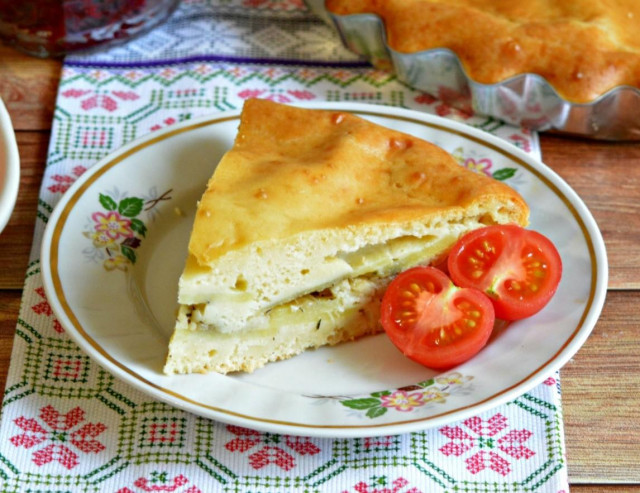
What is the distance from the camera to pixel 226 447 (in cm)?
209

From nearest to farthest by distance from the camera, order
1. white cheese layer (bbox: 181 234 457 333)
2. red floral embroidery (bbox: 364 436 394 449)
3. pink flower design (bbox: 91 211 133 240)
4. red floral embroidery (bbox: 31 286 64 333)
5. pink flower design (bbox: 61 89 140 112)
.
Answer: red floral embroidery (bbox: 364 436 394 449), white cheese layer (bbox: 181 234 457 333), red floral embroidery (bbox: 31 286 64 333), pink flower design (bbox: 91 211 133 240), pink flower design (bbox: 61 89 140 112)

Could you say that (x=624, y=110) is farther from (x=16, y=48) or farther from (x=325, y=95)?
(x=16, y=48)

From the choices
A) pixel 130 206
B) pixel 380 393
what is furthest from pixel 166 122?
pixel 380 393

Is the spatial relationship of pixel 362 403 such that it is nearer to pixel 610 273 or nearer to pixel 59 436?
pixel 59 436

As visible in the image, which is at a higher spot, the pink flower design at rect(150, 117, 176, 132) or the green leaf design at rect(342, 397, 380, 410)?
the pink flower design at rect(150, 117, 176, 132)

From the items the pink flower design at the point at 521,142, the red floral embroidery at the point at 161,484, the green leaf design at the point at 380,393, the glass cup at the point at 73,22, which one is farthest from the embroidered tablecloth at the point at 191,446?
the glass cup at the point at 73,22

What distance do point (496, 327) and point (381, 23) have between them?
1242mm

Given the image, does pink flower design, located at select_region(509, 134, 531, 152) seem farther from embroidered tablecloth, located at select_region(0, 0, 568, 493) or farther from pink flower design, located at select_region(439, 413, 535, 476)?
pink flower design, located at select_region(439, 413, 535, 476)

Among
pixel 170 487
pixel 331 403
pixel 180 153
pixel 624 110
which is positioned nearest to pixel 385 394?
pixel 331 403

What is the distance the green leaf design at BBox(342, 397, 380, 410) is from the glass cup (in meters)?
1.73

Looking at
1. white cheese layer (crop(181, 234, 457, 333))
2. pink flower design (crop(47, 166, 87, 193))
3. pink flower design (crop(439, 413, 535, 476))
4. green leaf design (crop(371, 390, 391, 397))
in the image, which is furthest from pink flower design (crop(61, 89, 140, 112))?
pink flower design (crop(439, 413, 535, 476))

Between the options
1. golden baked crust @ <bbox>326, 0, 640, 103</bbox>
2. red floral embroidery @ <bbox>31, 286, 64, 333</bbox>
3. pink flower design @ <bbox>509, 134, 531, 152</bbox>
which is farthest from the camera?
pink flower design @ <bbox>509, 134, 531, 152</bbox>

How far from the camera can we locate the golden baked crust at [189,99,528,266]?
7.25 feet

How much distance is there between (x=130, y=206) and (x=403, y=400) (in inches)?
41.2
